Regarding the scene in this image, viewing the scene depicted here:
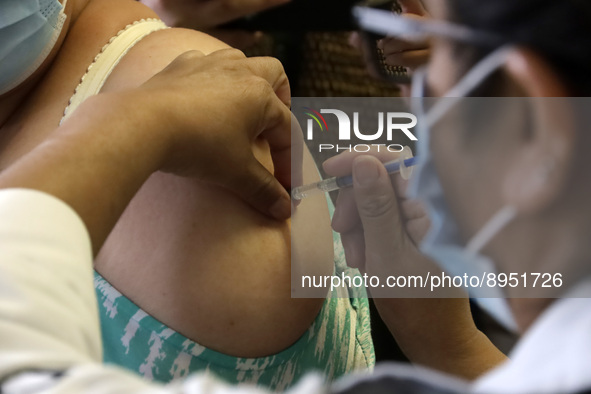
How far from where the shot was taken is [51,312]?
425 millimetres

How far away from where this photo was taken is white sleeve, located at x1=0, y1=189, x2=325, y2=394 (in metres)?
0.39

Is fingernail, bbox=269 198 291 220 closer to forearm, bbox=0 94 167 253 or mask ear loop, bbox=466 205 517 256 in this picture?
forearm, bbox=0 94 167 253

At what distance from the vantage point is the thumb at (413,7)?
20.4 inches

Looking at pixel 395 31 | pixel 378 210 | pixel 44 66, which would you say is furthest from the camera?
pixel 44 66

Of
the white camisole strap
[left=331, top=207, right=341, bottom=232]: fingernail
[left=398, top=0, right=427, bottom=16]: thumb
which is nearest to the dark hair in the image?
[left=398, top=0, right=427, bottom=16]: thumb

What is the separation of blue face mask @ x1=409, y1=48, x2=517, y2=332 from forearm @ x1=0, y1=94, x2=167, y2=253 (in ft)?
0.81

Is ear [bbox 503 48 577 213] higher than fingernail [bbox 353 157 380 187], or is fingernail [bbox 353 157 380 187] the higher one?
ear [bbox 503 48 577 213]

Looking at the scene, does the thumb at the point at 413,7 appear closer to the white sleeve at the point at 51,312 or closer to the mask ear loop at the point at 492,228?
the mask ear loop at the point at 492,228

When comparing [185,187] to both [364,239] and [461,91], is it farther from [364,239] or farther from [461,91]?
[461,91]

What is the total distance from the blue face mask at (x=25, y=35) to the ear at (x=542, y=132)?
22.8 inches

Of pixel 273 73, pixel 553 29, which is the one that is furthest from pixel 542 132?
pixel 273 73

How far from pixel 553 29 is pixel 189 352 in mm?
509

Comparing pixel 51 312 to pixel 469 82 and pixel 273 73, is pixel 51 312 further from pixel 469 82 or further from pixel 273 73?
pixel 273 73

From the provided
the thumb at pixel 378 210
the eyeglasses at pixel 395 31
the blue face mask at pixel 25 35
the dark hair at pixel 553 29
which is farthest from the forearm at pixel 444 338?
the blue face mask at pixel 25 35
